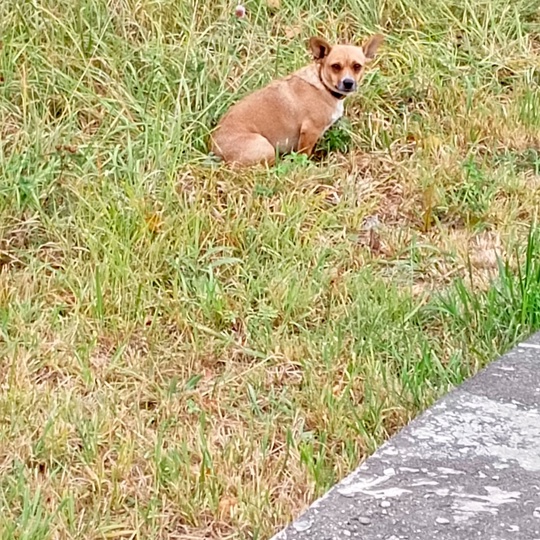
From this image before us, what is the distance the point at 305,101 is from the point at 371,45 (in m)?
0.42

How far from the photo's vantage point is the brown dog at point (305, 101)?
4898 millimetres

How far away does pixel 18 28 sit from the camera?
518 centimetres

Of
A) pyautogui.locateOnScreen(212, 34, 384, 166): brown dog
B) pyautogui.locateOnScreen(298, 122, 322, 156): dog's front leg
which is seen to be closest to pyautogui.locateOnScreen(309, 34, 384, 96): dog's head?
pyautogui.locateOnScreen(212, 34, 384, 166): brown dog

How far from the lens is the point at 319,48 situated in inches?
198

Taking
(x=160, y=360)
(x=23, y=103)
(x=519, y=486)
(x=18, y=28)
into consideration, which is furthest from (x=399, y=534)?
(x=18, y=28)

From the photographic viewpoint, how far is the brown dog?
4898mm

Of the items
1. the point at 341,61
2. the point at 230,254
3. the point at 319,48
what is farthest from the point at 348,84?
the point at 230,254

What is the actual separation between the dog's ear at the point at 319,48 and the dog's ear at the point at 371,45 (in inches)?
6.5

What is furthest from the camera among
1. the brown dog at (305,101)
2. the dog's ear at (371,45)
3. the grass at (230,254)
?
the dog's ear at (371,45)

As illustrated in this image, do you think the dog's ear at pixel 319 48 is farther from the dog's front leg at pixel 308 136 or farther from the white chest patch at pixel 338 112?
the dog's front leg at pixel 308 136

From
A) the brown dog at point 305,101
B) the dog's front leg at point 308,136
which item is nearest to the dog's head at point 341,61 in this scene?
the brown dog at point 305,101

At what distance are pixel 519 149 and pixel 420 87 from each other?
2.00 ft

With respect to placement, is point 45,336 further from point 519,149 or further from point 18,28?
point 519,149

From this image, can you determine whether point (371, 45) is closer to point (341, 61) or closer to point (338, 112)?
point (341, 61)
